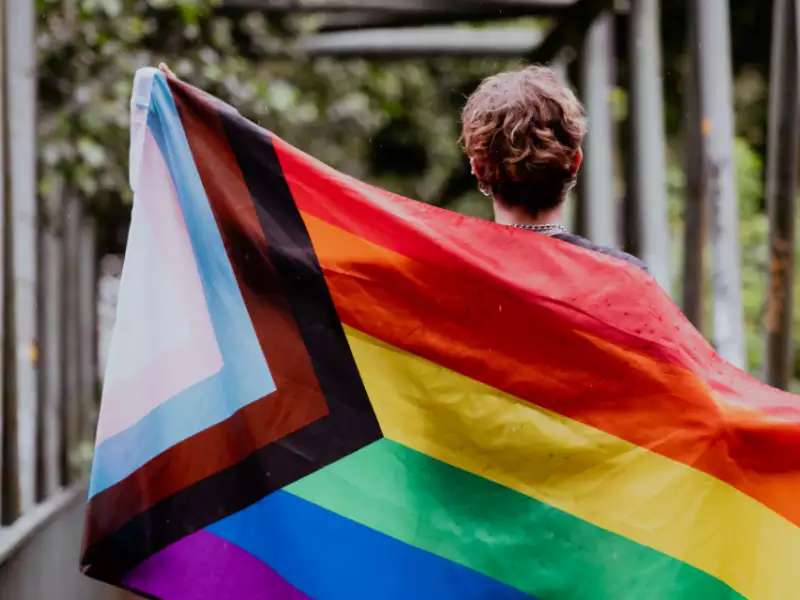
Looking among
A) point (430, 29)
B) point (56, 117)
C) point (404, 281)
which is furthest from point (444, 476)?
point (430, 29)

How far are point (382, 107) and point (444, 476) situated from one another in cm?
1096

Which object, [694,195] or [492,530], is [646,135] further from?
[492,530]

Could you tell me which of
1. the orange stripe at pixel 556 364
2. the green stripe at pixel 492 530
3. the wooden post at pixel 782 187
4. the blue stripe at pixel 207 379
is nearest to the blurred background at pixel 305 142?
the wooden post at pixel 782 187

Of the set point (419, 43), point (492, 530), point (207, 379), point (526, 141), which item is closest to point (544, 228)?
point (526, 141)

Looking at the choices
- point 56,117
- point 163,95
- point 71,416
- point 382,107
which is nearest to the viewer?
point 163,95

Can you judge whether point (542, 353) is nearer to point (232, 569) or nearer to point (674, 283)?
point (232, 569)

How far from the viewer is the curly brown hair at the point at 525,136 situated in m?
2.63

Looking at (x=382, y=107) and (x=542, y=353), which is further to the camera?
(x=382, y=107)

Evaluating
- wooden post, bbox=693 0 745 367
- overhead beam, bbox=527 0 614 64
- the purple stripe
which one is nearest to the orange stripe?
the purple stripe

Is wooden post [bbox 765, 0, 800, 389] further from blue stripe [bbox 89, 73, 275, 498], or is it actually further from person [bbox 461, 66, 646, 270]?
blue stripe [bbox 89, 73, 275, 498]

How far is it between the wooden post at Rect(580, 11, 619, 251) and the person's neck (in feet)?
18.9

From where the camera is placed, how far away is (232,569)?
2701 mm

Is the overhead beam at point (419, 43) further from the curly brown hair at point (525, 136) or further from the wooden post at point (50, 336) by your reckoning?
the curly brown hair at point (525, 136)

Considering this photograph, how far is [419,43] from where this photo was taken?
35.1ft
